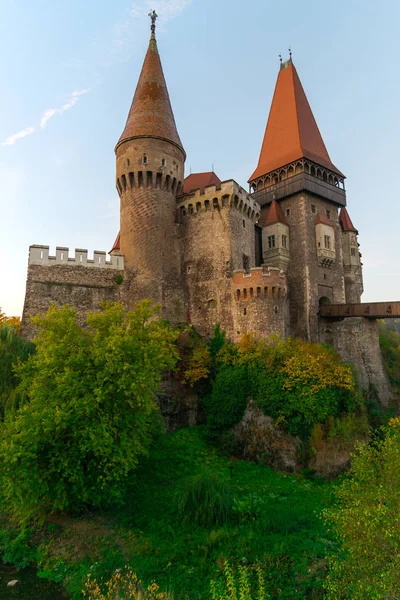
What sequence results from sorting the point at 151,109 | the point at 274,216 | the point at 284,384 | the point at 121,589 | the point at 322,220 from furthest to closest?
the point at 322,220 → the point at 274,216 → the point at 151,109 → the point at 284,384 → the point at 121,589

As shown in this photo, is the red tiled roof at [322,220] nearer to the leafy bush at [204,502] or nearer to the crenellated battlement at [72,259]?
the crenellated battlement at [72,259]

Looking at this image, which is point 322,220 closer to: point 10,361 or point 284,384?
point 284,384

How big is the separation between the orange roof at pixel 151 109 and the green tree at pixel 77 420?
15.8 metres

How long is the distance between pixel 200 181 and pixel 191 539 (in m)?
24.7

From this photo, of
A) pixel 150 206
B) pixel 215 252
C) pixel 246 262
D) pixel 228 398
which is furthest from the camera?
pixel 246 262

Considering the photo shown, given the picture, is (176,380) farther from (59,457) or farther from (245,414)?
(59,457)

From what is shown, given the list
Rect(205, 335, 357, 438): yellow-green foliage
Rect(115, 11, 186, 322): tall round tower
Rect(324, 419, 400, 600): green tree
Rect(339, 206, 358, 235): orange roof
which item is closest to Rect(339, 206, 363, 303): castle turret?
Rect(339, 206, 358, 235): orange roof

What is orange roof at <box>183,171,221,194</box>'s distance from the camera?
32.1m

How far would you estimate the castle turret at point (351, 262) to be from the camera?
33.8 metres

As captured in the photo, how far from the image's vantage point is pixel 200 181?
1281 inches

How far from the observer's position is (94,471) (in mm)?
14945

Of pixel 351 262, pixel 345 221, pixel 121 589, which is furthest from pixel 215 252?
pixel 121 589

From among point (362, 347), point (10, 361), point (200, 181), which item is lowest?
point (10, 361)

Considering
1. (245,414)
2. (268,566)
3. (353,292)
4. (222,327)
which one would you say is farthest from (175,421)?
(353,292)
